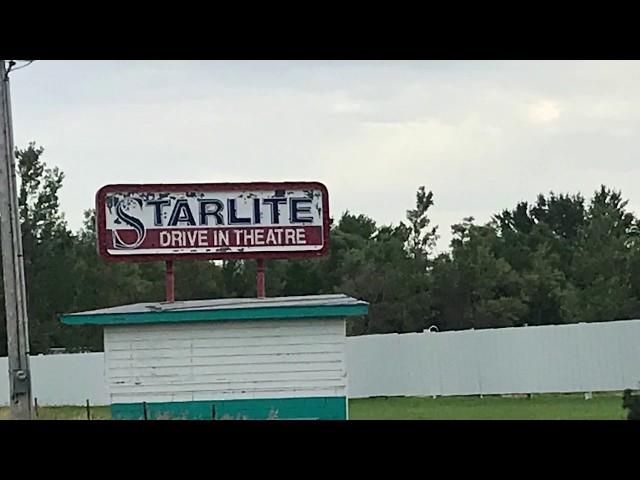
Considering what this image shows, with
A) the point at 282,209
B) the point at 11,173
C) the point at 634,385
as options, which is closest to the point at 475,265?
the point at 634,385

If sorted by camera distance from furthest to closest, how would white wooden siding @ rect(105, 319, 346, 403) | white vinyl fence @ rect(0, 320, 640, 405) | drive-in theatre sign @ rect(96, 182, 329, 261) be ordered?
1. white vinyl fence @ rect(0, 320, 640, 405)
2. drive-in theatre sign @ rect(96, 182, 329, 261)
3. white wooden siding @ rect(105, 319, 346, 403)

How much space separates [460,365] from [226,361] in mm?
9752


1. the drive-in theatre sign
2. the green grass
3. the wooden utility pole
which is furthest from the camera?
the green grass

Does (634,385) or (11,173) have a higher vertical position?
(11,173)

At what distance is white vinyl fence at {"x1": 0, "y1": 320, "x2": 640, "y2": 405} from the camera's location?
21531mm

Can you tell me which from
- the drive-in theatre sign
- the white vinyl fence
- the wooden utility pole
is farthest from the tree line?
the wooden utility pole

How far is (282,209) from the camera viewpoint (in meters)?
14.2

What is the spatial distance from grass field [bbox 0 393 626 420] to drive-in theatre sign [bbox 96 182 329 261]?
2963 mm

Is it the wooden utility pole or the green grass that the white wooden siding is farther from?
the green grass

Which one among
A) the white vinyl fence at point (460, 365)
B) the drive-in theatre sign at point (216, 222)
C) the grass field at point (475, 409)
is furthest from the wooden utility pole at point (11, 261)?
the white vinyl fence at point (460, 365)

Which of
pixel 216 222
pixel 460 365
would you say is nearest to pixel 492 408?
pixel 460 365

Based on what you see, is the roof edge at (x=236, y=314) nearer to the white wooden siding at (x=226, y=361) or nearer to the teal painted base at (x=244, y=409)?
the white wooden siding at (x=226, y=361)
